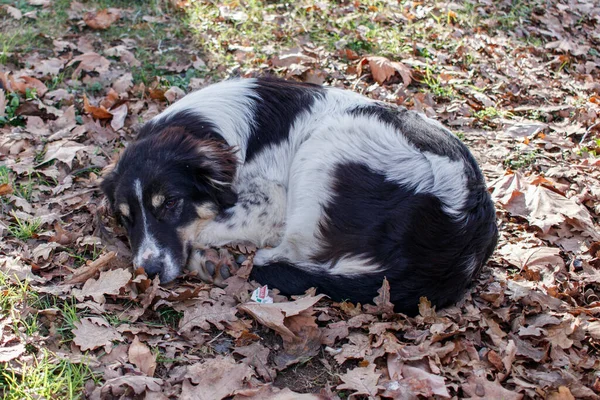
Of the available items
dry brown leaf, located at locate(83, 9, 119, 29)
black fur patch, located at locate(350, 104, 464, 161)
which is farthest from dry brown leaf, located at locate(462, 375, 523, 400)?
dry brown leaf, located at locate(83, 9, 119, 29)

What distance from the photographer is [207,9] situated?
734cm

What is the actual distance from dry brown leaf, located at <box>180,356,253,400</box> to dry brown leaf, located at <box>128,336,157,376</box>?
7.6 inches

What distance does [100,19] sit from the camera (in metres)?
6.83

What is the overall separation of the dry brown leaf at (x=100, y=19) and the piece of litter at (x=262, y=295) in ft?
14.5

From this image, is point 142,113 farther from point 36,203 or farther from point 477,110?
point 477,110

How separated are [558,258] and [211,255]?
99.0 inches

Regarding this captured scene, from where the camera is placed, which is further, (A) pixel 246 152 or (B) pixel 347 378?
(A) pixel 246 152

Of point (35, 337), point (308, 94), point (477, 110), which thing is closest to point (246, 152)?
point (308, 94)

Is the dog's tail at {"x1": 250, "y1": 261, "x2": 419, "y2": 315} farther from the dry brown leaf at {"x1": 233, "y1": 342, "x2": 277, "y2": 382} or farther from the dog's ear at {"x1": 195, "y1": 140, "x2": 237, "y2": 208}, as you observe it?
the dog's ear at {"x1": 195, "y1": 140, "x2": 237, "y2": 208}

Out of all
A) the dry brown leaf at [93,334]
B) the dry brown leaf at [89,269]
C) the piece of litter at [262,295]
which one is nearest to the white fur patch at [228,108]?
the piece of litter at [262,295]

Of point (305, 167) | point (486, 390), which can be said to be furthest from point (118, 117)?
point (486, 390)

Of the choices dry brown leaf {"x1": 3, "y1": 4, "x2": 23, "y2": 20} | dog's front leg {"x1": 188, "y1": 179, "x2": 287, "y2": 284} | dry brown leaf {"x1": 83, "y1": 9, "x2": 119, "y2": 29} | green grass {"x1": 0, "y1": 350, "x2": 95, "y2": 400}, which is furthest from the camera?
dry brown leaf {"x1": 83, "y1": 9, "x2": 119, "y2": 29}

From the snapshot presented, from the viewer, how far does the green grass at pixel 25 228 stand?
4.09 meters

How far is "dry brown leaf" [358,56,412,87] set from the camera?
650 cm
